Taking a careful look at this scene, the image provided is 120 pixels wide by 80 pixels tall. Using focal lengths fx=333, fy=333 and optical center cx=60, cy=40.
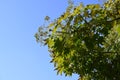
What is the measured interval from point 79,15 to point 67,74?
2.28 meters

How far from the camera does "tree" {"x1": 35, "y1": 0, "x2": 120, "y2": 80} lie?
11414 mm

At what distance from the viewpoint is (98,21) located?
11609mm

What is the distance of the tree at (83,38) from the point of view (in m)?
11.4

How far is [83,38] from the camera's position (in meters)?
11.4

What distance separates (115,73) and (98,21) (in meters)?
2.55

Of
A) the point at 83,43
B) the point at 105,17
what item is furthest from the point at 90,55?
the point at 105,17

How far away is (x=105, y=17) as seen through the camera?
1170cm

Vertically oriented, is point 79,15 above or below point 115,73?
above

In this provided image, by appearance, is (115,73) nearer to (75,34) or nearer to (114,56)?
(114,56)

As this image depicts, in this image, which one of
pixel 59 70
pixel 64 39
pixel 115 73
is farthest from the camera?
pixel 115 73

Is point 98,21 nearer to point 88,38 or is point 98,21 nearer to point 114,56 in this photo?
point 88,38

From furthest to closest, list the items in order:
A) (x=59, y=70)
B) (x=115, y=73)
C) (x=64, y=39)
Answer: (x=115, y=73) < (x=59, y=70) < (x=64, y=39)

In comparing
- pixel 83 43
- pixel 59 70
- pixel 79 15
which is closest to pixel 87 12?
pixel 79 15

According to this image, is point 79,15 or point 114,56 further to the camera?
point 114,56
